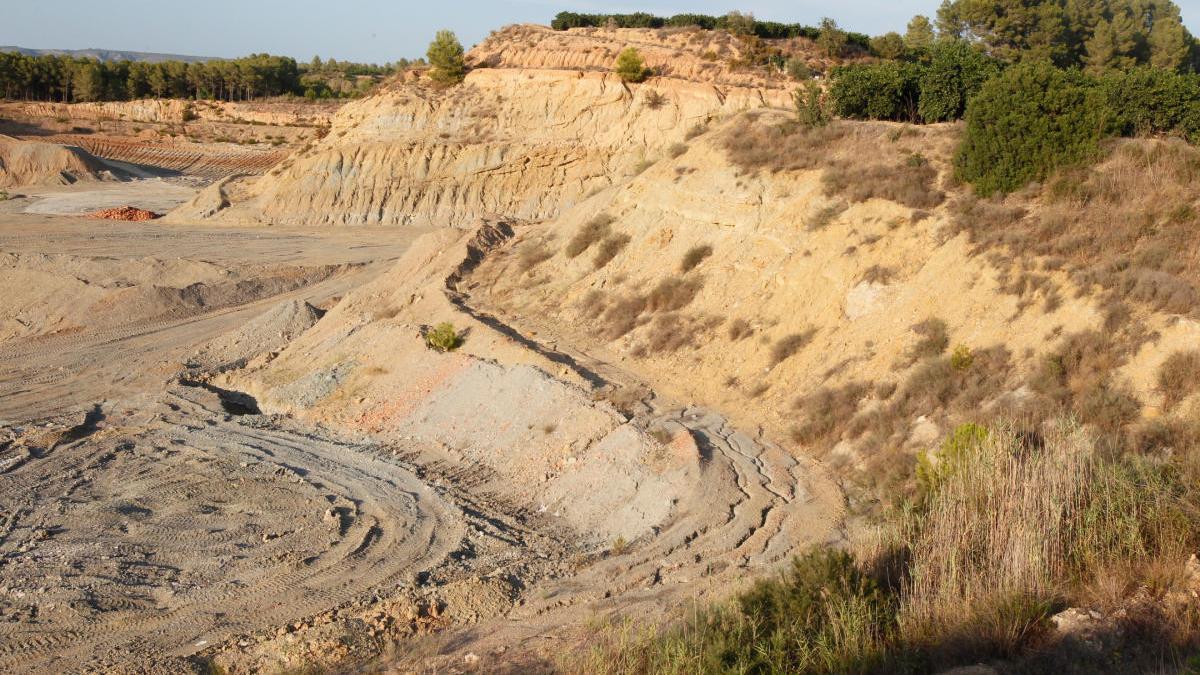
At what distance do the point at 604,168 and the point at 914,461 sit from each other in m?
28.0

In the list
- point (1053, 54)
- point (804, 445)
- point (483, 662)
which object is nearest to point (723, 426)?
point (804, 445)

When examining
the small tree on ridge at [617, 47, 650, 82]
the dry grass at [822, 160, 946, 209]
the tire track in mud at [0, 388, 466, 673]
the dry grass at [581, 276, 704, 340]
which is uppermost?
the small tree on ridge at [617, 47, 650, 82]

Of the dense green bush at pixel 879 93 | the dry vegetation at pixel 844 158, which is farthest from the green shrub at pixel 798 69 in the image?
the dry vegetation at pixel 844 158

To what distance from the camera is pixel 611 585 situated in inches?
463

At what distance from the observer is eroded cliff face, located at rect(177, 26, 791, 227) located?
39.8 m

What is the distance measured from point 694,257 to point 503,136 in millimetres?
21679

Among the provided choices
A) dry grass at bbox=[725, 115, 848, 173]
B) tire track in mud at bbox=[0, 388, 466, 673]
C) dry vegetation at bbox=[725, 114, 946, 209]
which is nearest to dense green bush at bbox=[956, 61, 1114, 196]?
dry vegetation at bbox=[725, 114, 946, 209]

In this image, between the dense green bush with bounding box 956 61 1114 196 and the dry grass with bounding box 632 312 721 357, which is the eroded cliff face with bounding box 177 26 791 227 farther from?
the dry grass with bounding box 632 312 721 357

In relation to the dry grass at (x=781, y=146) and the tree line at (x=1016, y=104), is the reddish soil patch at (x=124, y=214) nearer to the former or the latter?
the dry grass at (x=781, y=146)

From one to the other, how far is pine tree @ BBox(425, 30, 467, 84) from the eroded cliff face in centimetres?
57

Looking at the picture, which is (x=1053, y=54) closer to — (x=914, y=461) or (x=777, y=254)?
(x=777, y=254)

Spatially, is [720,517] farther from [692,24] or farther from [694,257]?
[692,24]

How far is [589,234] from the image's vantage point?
2491cm

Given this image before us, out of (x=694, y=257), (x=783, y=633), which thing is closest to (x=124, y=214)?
(x=694, y=257)
